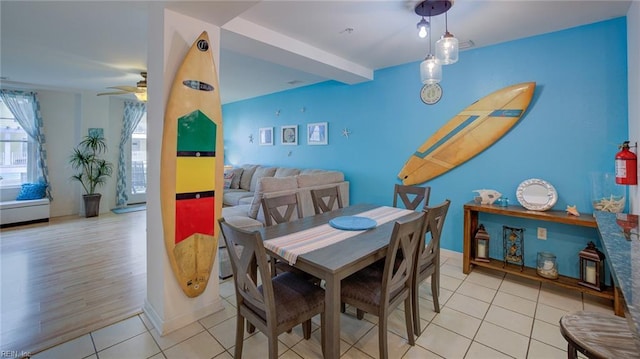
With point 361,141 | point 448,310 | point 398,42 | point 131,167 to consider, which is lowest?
point 448,310

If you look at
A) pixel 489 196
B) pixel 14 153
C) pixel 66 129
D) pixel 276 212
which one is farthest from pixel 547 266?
pixel 14 153

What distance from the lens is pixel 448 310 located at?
A: 7.61 feet

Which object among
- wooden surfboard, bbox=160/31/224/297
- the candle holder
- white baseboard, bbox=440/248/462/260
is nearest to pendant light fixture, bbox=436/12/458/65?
wooden surfboard, bbox=160/31/224/297

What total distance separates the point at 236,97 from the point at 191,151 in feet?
14.9

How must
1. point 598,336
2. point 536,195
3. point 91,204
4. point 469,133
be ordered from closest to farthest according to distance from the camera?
point 598,336, point 536,195, point 469,133, point 91,204

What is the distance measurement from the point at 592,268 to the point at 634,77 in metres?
1.58

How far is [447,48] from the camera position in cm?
201

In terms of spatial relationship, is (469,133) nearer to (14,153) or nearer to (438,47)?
(438,47)

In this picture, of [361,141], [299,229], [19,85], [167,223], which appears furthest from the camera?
[19,85]

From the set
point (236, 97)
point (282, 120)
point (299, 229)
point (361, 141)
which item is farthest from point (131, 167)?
point (299, 229)

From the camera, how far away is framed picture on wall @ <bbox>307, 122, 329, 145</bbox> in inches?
185

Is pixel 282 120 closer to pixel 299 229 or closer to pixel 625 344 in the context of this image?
pixel 299 229

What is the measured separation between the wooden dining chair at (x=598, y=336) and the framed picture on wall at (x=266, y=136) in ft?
17.1

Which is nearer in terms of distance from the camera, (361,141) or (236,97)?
(361,141)
